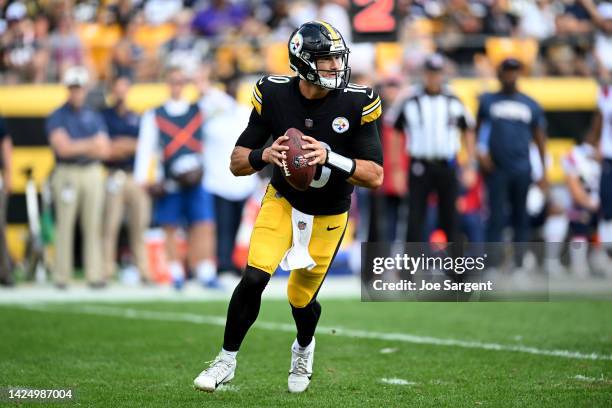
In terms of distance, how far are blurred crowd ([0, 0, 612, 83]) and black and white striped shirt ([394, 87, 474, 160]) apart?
3.11 m

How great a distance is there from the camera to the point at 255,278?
5.70 m

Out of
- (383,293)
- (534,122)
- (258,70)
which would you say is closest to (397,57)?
(258,70)

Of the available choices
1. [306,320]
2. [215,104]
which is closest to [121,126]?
[215,104]

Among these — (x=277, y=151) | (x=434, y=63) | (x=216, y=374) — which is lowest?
(x=216, y=374)

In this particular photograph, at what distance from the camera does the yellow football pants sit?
230 inches

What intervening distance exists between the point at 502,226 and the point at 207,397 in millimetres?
6538

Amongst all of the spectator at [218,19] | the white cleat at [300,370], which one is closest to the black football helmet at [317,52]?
the white cleat at [300,370]

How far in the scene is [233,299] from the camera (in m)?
5.82

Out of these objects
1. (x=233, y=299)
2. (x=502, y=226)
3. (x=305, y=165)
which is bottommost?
(x=502, y=226)

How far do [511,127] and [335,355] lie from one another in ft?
16.4

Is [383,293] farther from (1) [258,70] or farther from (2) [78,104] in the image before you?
(1) [258,70]

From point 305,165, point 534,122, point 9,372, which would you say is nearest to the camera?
point 305,165

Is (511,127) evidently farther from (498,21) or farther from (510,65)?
(498,21)

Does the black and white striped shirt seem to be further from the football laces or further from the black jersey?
the football laces
